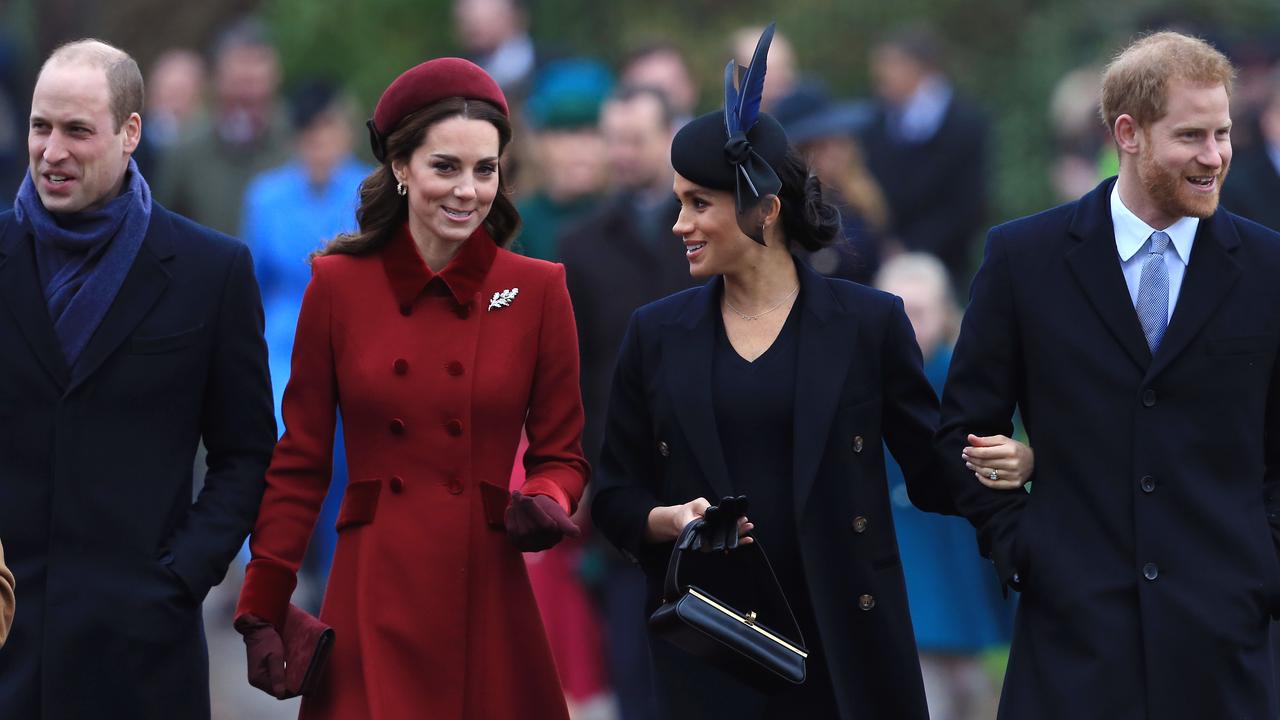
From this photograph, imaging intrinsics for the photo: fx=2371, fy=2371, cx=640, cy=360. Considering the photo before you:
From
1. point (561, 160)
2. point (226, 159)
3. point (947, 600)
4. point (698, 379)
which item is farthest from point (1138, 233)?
point (226, 159)

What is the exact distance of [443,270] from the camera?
20.2 ft

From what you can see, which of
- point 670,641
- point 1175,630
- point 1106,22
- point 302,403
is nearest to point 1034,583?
point 1175,630

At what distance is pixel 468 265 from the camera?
619cm

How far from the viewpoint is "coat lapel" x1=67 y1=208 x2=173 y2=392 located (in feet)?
19.4

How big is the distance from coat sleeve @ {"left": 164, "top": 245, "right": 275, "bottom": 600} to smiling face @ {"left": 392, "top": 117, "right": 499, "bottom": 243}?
1.67ft

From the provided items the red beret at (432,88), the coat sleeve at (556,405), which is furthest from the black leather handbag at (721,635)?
the red beret at (432,88)

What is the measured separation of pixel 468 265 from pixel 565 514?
29.0 inches

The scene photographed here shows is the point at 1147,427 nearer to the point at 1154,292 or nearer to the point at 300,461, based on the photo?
the point at 1154,292

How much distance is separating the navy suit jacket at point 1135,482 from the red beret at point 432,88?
1422 mm

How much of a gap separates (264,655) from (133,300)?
3.15ft

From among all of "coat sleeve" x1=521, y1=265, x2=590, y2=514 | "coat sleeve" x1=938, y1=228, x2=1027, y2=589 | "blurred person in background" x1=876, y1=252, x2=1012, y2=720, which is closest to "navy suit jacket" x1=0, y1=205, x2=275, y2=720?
"coat sleeve" x1=521, y1=265, x2=590, y2=514

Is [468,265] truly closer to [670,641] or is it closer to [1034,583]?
[670,641]

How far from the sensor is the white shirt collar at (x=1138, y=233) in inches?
234

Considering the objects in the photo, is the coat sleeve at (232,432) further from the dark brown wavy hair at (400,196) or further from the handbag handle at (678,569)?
the handbag handle at (678,569)
